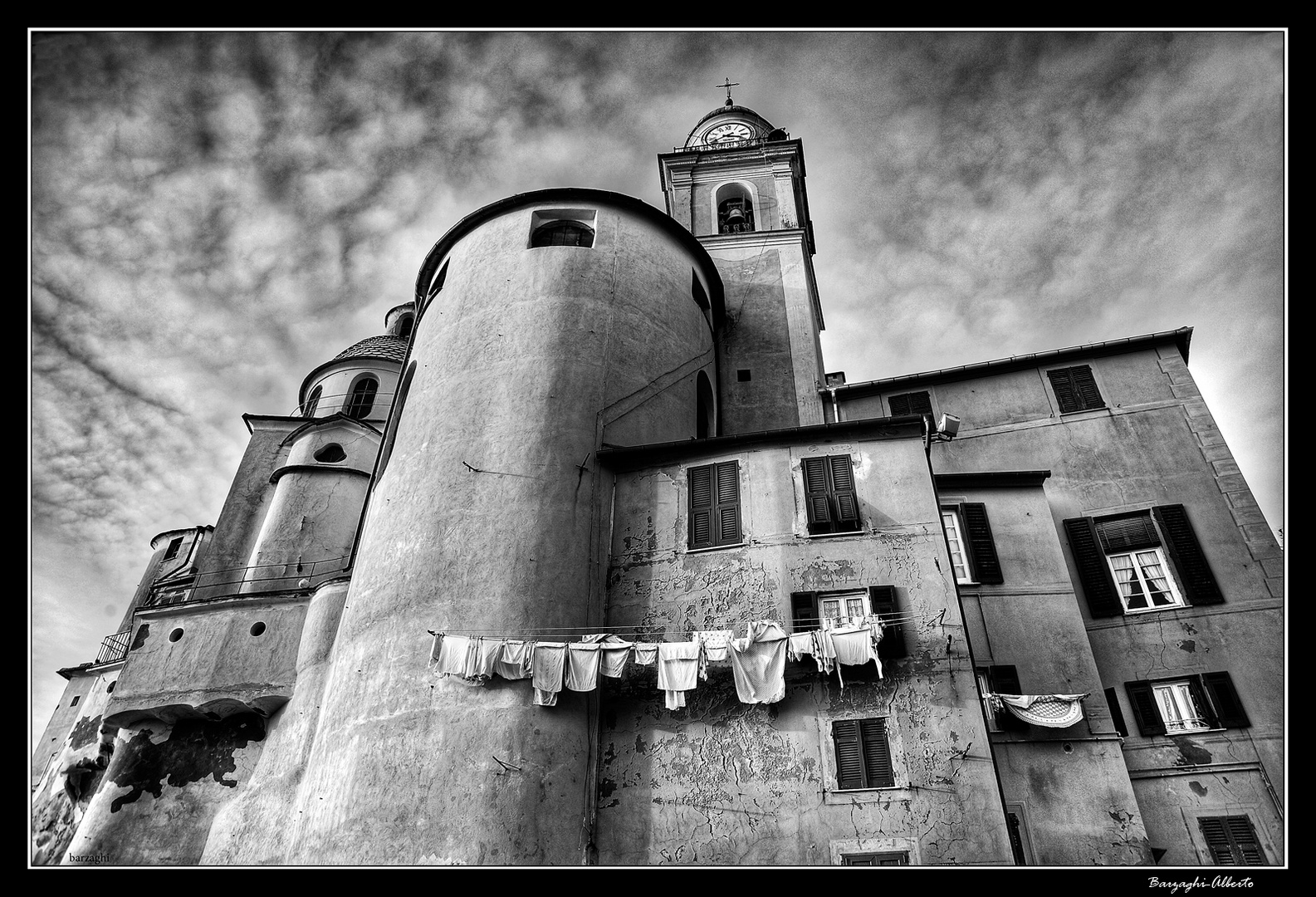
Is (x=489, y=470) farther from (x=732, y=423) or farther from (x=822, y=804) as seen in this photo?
(x=732, y=423)

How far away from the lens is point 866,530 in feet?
47.8

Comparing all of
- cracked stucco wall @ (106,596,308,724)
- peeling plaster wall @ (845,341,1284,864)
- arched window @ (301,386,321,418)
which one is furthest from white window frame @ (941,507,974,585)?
arched window @ (301,386,321,418)

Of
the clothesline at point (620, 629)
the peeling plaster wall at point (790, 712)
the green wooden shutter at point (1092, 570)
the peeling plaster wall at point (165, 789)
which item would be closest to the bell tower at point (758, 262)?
the green wooden shutter at point (1092, 570)

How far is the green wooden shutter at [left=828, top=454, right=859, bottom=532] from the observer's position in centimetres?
1473

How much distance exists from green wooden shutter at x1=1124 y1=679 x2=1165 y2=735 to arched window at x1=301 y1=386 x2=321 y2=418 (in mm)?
27838

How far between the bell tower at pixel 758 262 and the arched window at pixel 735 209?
35mm

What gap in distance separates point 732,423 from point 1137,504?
10793mm

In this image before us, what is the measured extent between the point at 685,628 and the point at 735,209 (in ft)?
69.7

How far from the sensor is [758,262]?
94.1 feet

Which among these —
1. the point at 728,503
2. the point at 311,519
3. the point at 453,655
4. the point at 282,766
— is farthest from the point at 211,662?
the point at 728,503

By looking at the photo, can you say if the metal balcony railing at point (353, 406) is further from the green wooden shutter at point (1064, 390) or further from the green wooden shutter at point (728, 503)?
the green wooden shutter at point (1064, 390)

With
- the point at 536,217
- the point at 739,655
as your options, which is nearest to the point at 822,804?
the point at 739,655

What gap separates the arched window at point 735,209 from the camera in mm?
30812

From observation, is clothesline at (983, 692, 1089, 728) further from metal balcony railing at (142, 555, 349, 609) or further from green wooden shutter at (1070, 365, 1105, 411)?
metal balcony railing at (142, 555, 349, 609)
